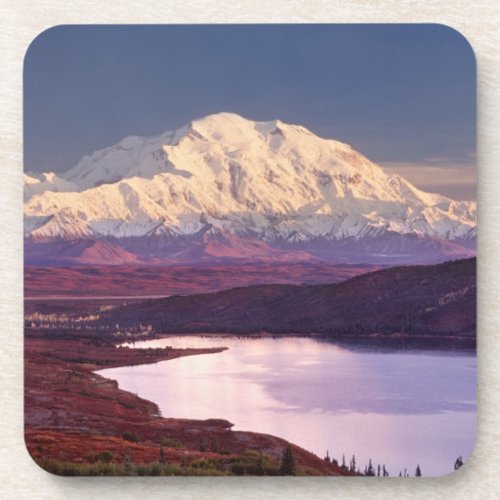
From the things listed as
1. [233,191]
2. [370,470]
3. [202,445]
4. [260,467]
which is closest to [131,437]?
[202,445]

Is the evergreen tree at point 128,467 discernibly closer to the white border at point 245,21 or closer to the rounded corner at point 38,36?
the white border at point 245,21

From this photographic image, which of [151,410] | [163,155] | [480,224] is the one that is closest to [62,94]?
[163,155]

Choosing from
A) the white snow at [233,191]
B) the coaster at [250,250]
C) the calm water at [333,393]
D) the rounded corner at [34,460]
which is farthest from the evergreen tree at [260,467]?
the white snow at [233,191]

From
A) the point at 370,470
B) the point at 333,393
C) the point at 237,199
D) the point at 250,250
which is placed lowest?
the point at 370,470

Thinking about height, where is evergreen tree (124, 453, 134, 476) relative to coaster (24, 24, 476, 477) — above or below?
below

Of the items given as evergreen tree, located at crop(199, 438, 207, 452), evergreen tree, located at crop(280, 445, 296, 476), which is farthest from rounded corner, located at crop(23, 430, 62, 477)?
evergreen tree, located at crop(280, 445, 296, 476)

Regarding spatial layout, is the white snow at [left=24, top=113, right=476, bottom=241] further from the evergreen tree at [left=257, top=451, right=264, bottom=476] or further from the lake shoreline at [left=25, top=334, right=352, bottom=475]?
the evergreen tree at [left=257, top=451, right=264, bottom=476]

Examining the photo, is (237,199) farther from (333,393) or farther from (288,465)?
(288,465)
